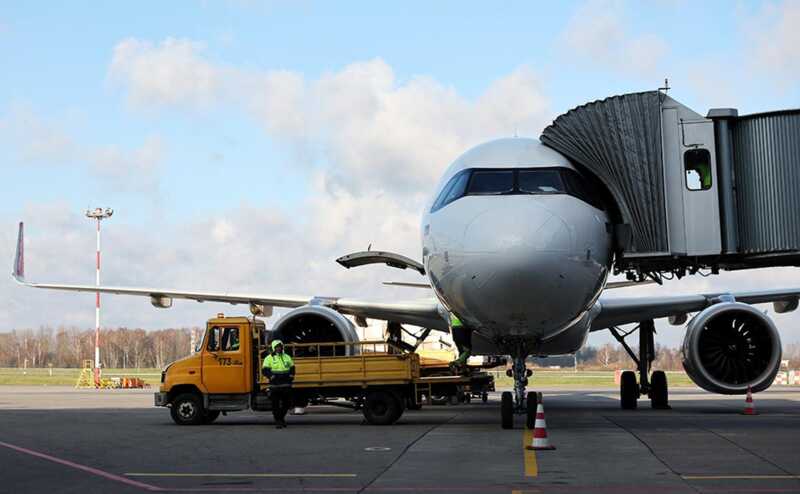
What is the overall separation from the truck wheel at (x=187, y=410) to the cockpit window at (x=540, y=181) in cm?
784

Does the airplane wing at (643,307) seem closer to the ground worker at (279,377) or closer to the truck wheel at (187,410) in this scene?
the ground worker at (279,377)

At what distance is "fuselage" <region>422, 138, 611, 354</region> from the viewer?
1309cm

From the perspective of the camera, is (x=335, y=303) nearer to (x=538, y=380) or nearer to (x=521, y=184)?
(x=521, y=184)

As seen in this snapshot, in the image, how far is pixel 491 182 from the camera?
14469mm

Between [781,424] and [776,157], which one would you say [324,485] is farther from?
[781,424]

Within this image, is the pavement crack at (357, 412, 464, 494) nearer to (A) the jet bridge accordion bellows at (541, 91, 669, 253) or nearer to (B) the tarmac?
(B) the tarmac

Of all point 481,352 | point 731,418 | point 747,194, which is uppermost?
point 747,194

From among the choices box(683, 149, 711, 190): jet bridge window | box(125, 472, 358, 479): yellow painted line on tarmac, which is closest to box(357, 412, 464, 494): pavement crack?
box(125, 472, 358, 479): yellow painted line on tarmac

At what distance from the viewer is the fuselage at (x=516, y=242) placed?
42.9 feet

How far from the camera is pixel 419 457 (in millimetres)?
11859

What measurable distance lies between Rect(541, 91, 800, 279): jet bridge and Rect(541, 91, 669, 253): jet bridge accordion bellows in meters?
0.01

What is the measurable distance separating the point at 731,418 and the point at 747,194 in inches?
227

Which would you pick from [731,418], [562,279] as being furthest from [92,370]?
[562,279]

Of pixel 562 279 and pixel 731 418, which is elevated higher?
pixel 562 279
